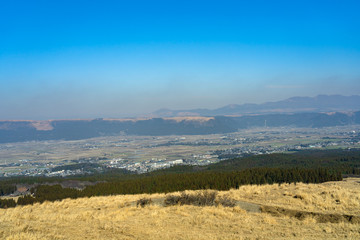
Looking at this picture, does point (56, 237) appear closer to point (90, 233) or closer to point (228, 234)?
point (90, 233)

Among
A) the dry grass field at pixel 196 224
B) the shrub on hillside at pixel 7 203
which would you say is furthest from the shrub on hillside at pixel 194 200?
the shrub on hillside at pixel 7 203

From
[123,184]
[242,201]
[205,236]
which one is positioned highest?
[205,236]

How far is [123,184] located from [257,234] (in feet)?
152

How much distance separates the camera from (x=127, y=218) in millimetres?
21469

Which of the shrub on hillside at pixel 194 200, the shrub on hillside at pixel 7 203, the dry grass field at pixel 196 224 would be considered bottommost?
the shrub on hillside at pixel 7 203

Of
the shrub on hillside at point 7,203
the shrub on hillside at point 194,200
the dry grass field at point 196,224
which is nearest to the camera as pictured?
the dry grass field at point 196,224

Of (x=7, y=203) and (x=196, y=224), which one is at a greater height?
(x=196, y=224)

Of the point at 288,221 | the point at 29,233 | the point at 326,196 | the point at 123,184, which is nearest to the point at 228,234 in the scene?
the point at 288,221

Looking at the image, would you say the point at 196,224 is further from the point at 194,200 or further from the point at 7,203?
the point at 7,203

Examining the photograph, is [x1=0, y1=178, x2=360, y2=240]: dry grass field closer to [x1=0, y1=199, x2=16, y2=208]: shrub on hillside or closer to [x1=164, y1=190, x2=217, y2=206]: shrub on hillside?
[x1=164, y1=190, x2=217, y2=206]: shrub on hillside

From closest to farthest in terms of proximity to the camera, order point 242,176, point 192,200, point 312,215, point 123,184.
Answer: point 312,215
point 192,200
point 242,176
point 123,184

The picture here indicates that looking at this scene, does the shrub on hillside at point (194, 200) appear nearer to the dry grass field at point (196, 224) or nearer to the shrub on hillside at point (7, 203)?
the dry grass field at point (196, 224)

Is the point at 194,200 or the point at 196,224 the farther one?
the point at 194,200

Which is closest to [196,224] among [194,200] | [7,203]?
[194,200]
